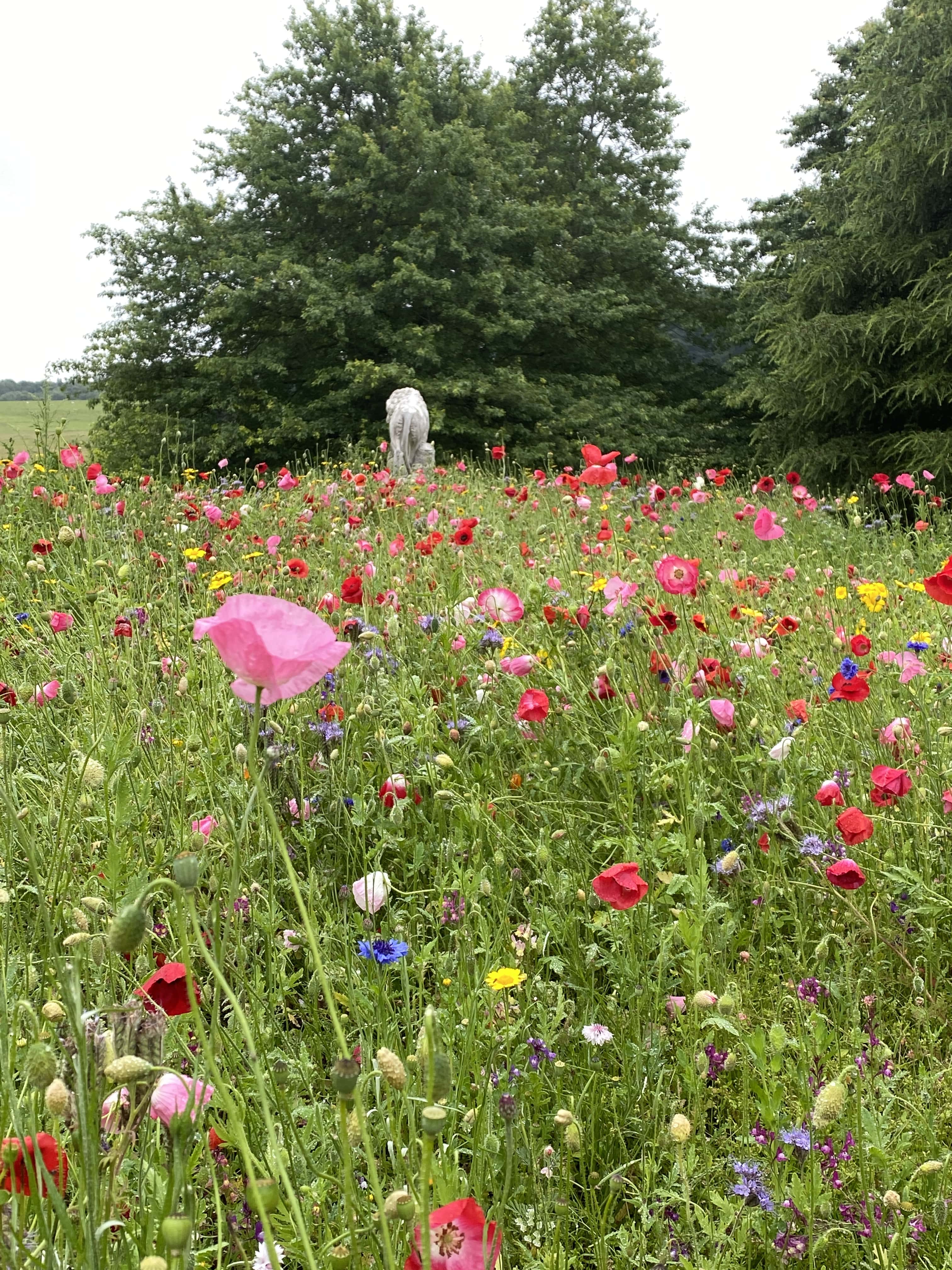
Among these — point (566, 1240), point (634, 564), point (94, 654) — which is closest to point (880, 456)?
point (634, 564)

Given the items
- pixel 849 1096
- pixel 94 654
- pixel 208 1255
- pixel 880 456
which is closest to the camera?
pixel 208 1255

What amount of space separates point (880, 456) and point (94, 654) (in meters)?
9.09

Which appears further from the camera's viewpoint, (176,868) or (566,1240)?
(566,1240)

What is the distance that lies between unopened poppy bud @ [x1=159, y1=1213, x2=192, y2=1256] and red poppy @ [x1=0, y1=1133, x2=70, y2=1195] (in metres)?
0.14

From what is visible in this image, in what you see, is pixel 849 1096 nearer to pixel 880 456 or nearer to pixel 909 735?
pixel 909 735

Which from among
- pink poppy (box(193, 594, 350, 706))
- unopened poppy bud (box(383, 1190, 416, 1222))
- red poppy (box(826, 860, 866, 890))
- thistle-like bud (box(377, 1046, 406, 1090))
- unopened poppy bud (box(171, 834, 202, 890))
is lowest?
red poppy (box(826, 860, 866, 890))

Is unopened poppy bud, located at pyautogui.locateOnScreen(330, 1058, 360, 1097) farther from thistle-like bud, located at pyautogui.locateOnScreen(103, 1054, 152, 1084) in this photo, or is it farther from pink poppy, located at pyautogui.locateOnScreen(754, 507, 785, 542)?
pink poppy, located at pyautogui.locateOnScreen(754, 507, 785, 542)

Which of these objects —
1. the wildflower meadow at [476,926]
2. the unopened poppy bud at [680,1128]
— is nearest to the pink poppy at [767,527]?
the wildflower meadow at [476,926]

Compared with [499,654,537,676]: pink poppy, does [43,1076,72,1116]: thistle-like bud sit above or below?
below

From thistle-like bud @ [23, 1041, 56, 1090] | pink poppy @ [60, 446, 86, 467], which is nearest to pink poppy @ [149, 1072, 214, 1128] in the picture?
thistle-like bud @ [23, 1041, 56, 1090]

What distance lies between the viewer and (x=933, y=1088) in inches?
53.6

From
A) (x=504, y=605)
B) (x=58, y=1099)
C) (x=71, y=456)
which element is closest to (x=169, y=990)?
(x=58, y=1099)

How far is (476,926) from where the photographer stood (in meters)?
1.62

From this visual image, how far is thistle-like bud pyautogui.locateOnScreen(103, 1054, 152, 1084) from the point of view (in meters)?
0.62
